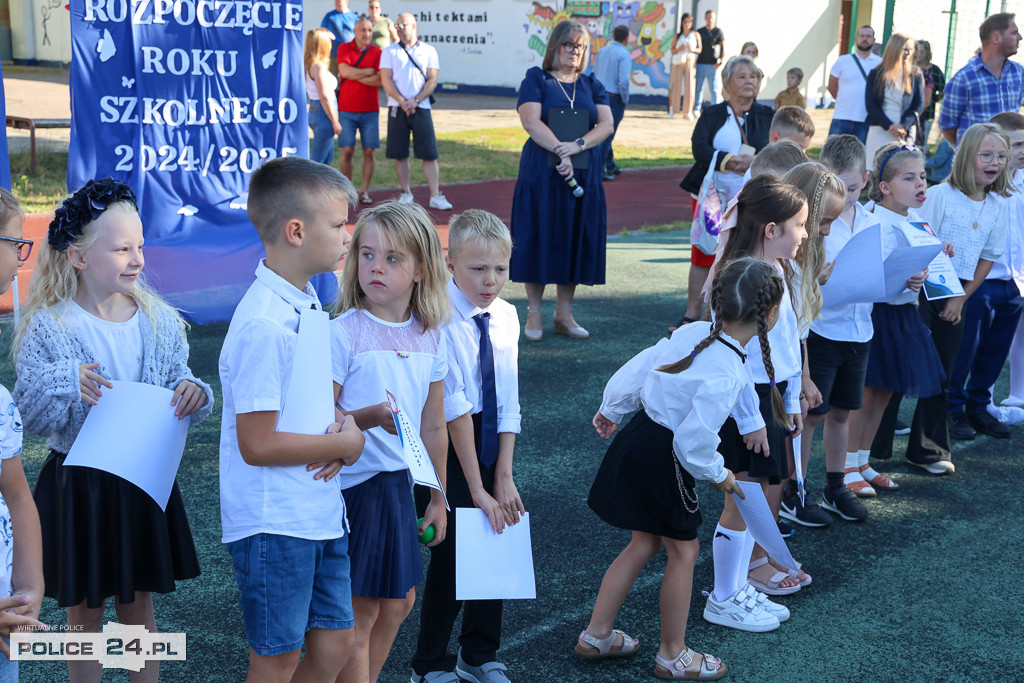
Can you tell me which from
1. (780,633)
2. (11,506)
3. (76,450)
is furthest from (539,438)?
(11,506)

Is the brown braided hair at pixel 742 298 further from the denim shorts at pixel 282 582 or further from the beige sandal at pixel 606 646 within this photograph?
the denim shorts at pixel 282 582

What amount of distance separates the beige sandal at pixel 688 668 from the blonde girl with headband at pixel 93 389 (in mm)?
1394

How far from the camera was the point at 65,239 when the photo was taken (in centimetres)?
247

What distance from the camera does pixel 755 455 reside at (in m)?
3.13

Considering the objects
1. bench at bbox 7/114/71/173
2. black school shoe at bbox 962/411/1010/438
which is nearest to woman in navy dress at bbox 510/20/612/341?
black school shoe at bbox 962/411/1010/438

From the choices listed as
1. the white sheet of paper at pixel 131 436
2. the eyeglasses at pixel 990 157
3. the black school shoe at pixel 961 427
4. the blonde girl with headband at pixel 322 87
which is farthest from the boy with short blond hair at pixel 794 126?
the blonde girl with headband at pixel 322 87

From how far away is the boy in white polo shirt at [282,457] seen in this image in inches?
79.9

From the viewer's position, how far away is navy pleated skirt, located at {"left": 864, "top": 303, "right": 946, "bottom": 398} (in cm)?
423

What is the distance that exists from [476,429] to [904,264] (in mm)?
2151

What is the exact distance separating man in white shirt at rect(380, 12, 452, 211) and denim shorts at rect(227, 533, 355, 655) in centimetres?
829

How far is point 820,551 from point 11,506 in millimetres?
2932

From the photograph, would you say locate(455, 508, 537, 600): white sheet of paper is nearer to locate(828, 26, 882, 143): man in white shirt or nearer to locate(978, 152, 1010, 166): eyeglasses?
locate(978, 152, 1010, 166): eyeglasses

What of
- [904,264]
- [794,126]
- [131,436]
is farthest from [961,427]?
[131,436]

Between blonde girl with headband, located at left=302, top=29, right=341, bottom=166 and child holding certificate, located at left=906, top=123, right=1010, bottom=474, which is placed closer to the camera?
child holding certificate, located at left=906, top=123, right=1010, bottom=474
